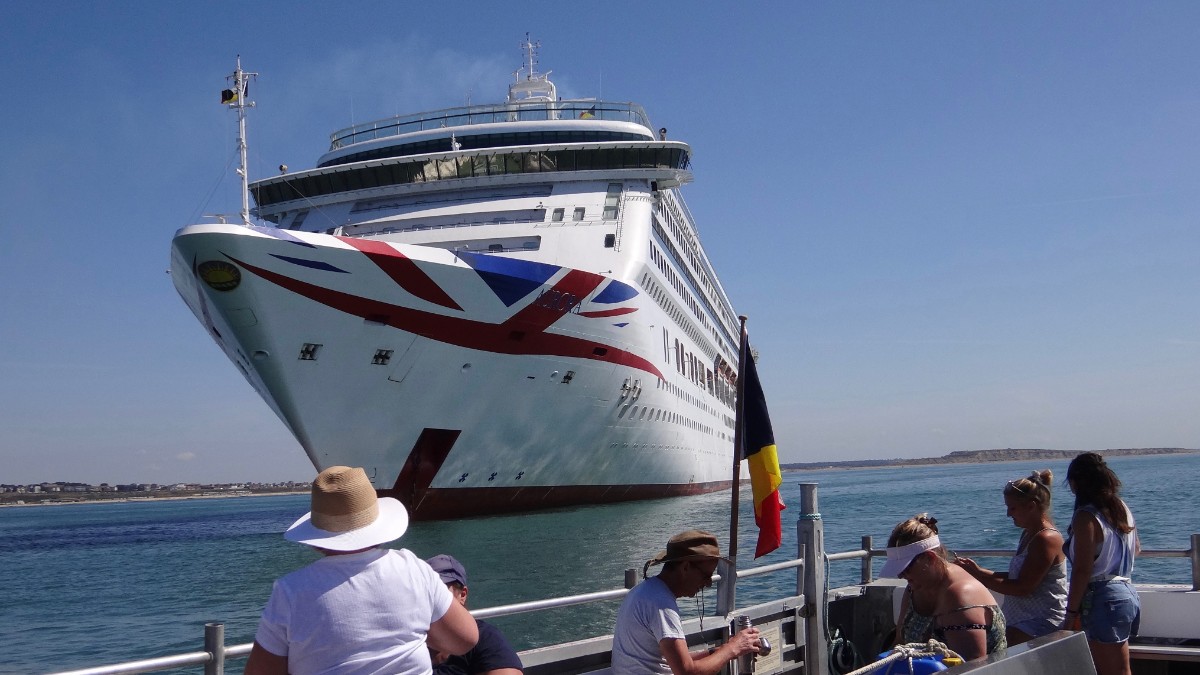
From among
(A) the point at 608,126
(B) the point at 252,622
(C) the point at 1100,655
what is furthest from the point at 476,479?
(C) the point at 1100,655

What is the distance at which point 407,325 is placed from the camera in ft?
62.2

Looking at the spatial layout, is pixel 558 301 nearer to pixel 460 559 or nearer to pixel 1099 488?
pixel 460 559

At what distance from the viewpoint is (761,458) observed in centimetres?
572

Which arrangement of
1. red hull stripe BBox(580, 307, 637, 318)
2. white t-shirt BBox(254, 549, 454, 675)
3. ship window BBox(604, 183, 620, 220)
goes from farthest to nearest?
ship window BBox(604, 183, 620, 220), red hull stripe BBox(580, 307, 637, 318), white t-shirt BBox(254, 549, 454, 675)

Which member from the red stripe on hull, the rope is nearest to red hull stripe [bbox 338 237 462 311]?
the red stripe on hull

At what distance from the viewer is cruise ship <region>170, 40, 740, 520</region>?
18.2 m

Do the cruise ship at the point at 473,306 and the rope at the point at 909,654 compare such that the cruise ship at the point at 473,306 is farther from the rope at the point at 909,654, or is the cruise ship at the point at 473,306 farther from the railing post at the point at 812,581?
the rope at the point at 909,654

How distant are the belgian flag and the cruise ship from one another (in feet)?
42.9

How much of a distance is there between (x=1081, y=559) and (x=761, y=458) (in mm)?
2059

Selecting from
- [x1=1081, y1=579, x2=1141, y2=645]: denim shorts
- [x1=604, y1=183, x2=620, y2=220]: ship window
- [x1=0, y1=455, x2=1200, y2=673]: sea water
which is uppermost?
[x1=604, y1=183, x2=620, y2=220]: ship window

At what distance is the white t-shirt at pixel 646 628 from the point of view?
139 inches

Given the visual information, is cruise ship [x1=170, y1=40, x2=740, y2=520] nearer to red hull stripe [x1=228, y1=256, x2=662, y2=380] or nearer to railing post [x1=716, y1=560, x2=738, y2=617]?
red hull stripe [x1=228, y1=256, x2=662, y2=380]

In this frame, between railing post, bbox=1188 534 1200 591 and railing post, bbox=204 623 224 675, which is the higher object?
railing post, bbox=204 623 224 675

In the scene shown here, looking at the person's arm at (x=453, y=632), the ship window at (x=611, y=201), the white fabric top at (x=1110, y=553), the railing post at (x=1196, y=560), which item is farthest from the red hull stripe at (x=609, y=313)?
the person's arm at (x=453, y=632)
